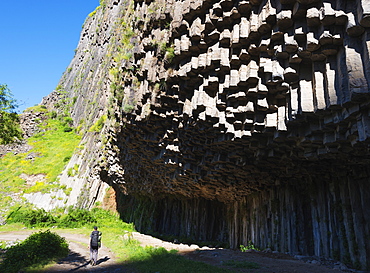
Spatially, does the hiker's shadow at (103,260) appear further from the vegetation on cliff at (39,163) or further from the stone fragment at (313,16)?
the vegetation on cliff at (39,163)

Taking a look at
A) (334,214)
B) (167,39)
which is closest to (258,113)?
(334,214)

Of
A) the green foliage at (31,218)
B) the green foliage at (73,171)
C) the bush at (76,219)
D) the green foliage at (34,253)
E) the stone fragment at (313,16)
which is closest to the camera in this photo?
the stone fragment at (313,16)

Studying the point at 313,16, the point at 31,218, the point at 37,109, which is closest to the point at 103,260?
the point at 313,16

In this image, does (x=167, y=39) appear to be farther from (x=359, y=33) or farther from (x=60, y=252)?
(x=60, y=252)

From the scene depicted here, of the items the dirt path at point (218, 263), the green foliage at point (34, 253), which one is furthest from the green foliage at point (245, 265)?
the green foliage at point (34, 253)

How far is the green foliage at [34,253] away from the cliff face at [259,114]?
6501 millimetres

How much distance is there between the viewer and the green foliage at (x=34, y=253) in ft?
31.6

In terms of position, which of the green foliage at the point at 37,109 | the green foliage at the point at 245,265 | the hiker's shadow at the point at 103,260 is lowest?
the hiker's shadow at the point at 103,260

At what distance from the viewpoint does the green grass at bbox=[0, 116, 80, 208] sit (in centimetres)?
3000

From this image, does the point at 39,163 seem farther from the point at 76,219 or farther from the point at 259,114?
the point at 259,114

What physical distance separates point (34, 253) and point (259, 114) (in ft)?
31.1

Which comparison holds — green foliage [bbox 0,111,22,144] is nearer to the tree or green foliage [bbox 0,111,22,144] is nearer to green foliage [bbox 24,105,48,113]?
the tree

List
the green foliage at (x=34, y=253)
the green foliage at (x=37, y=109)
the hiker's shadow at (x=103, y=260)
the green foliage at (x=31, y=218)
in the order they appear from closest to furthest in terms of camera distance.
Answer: the green foliage at (x=34, y=253) → the hiker's shadow at (x=103, y=260) → the green foliage at (x=31, y=218) → the green foliage at (x=37, y=109)

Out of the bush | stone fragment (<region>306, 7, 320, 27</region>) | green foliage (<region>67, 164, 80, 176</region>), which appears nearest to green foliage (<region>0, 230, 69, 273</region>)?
stone fragment (<region>306, 7, 320, 27</region>)
